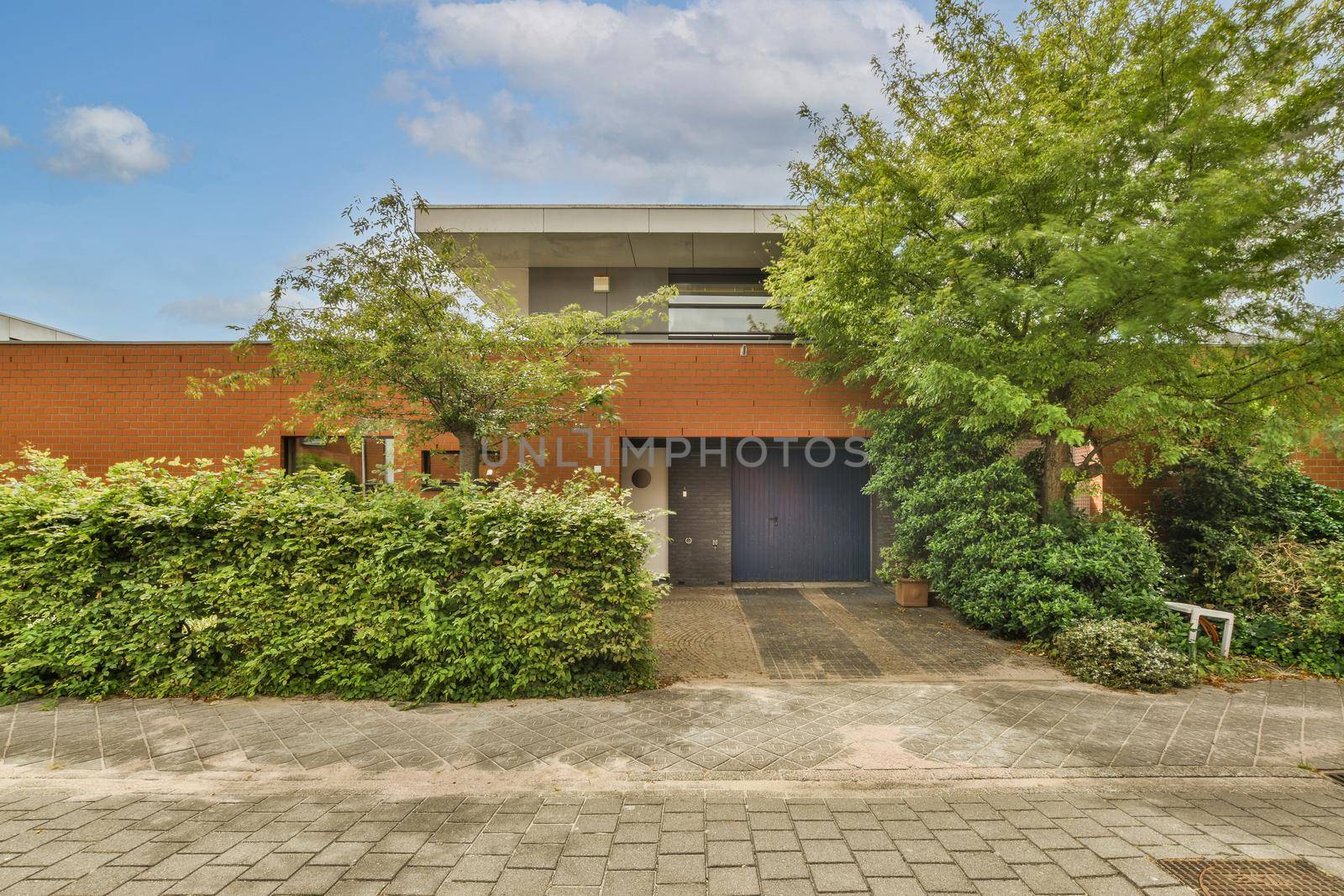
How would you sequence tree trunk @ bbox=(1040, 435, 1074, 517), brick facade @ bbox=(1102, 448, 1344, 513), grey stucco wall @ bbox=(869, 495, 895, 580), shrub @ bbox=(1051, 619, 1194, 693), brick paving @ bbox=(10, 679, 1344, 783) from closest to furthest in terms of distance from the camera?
brick paving @ bbox=(10, 679, 1344, 783) < shrub @ bbox=(1051, 619, 1194, 693) < tree trunk @ bbox=(1040, 435, 1074, 517) < brick facade @ bbox=(1102, 448, 1344, 513) < grey stucco wall @ bbox=(869, 495, 895, 580)

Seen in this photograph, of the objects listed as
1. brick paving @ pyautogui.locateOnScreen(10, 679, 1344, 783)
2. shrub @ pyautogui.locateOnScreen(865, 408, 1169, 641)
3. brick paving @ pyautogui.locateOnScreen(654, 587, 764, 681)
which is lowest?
brick paving @ pyautogui.locateOnScreen(654, 587, 764, 681)

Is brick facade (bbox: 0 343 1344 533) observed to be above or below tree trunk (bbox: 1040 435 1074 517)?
above

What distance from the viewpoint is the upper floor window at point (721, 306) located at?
36.9ft

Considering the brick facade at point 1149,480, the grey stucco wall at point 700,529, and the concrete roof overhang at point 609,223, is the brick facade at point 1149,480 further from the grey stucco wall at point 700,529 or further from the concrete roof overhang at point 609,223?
the concrete roof overhang at point 609,223

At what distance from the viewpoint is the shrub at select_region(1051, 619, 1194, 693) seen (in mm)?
5098

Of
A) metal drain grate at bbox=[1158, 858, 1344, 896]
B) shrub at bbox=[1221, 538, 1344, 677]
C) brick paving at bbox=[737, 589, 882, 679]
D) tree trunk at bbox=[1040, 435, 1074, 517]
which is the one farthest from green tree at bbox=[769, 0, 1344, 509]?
metal drain grate at bbox=[1158, 858, 1344, 896]

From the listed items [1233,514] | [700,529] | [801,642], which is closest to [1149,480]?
[1233,514]

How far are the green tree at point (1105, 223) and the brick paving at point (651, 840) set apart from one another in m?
3.49

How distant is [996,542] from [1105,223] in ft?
11.8

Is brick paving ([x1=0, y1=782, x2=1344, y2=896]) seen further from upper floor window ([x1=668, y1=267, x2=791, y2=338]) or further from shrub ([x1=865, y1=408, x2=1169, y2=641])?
upper floor window ([x1=668, y1=267, x2=791, y2=338])

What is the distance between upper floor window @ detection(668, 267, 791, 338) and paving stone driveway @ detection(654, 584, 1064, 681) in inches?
197

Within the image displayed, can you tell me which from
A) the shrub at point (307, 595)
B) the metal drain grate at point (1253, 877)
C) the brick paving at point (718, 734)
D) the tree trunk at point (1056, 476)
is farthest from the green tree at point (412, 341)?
the tree trunk at point (1056, 476)

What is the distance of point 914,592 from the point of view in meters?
8.74

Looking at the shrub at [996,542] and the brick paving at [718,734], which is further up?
the shrub at [996,542]
